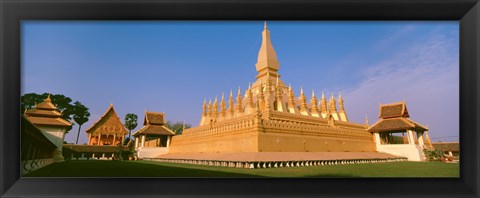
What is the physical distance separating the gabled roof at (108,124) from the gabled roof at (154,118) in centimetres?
409

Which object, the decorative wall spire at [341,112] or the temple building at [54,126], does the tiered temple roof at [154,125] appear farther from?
the decorative wall spire at [341,112]

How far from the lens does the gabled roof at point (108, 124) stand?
14469mm

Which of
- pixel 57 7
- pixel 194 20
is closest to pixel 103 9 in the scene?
pixel 57 7

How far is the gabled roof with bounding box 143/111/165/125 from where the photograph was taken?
64.3 feet

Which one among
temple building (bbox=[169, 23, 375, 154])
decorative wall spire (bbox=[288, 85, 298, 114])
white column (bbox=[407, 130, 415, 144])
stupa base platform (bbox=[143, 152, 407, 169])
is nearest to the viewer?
stupa base platform (bbox=[143, 152, 407, 169])

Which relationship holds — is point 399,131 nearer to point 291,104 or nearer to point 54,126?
point 291,104

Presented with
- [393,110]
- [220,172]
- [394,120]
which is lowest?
[220,172]

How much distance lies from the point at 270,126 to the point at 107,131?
28.6ft

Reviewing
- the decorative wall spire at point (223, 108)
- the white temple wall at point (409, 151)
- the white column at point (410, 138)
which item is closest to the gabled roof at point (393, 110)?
the white column at point (410, 138)

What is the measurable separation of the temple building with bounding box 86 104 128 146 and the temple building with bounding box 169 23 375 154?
3893 mm

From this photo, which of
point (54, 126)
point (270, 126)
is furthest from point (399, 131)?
point (54, 126)

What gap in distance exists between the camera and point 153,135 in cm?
1919

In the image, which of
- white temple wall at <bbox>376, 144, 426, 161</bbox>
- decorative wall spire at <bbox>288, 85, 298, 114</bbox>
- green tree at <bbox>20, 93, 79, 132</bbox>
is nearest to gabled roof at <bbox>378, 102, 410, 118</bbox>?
white temple wall at <bbox>376, 144, 426, 161</bbox>

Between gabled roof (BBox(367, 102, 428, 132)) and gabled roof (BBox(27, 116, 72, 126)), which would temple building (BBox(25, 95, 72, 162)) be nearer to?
gabled roof (BBox(27, 116, 72, 126))
